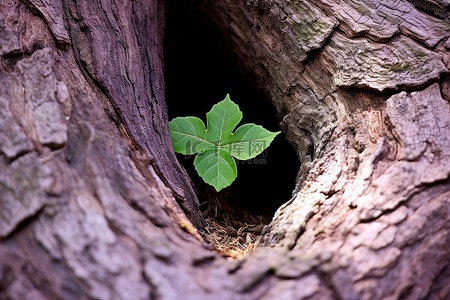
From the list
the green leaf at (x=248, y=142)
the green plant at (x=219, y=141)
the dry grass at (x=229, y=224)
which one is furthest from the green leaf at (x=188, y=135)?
the dry grass at (x=229, y=224)

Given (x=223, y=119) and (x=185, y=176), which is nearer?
(x=185, y=176)

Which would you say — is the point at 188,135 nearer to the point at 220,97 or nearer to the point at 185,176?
the point at 185,176

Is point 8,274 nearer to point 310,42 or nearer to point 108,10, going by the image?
point 108,10

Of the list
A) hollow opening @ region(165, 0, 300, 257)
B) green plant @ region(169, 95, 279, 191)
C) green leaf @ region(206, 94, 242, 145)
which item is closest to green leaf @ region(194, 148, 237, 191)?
green plant @ region(169, 95, 279, 191)

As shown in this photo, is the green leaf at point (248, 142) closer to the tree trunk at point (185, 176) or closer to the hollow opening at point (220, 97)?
the tree trunk at point (185, 176)

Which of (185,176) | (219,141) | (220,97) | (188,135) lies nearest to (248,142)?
(219,141)

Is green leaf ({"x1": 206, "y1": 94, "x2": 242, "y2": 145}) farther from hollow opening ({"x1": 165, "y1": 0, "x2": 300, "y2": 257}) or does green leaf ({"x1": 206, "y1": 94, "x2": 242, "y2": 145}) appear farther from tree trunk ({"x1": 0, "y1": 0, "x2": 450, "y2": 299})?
hollow opening ({"x1": 165, "y1": 0, "x2": 300, "y2": 257})

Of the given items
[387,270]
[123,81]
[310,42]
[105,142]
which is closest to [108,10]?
[123,81]
